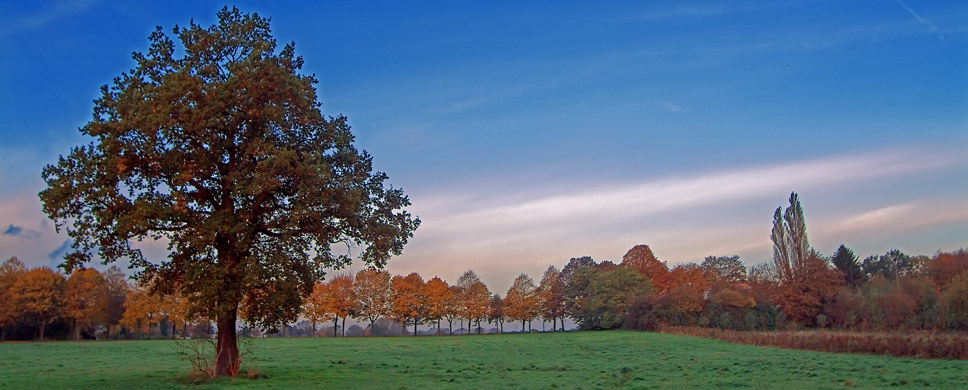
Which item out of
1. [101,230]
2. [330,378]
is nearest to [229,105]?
[101,230]

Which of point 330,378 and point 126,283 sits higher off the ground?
point 126,283

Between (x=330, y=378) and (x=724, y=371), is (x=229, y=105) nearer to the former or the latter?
A: (x=330, y=378)

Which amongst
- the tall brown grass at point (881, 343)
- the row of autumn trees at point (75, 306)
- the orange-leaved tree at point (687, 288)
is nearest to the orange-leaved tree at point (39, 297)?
the row of autumn trees at point (75, 306)

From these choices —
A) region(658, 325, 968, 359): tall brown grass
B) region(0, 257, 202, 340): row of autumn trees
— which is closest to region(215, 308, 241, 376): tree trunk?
region(658, 325, 968, 359): tall brown grass

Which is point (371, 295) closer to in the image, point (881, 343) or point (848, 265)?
point (848, 265)

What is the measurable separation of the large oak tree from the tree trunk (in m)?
0.04

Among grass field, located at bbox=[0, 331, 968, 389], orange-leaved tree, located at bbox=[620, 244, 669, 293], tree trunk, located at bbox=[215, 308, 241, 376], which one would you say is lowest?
grass field, located at bbox=[0, 331, 968, 389]

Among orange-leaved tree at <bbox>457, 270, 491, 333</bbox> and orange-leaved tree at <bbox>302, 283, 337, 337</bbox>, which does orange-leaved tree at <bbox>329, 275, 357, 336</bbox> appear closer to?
orange-leaved tree at <bbox>302, 283, 337, 337</bbox>

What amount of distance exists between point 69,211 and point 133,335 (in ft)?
330

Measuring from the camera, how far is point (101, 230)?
2528 centimetres

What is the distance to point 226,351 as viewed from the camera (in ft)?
85.9

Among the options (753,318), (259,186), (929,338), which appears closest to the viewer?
(259,186)

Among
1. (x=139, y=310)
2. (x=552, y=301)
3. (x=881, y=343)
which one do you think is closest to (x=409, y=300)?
(x=552, y=301)

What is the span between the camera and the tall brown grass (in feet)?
115
